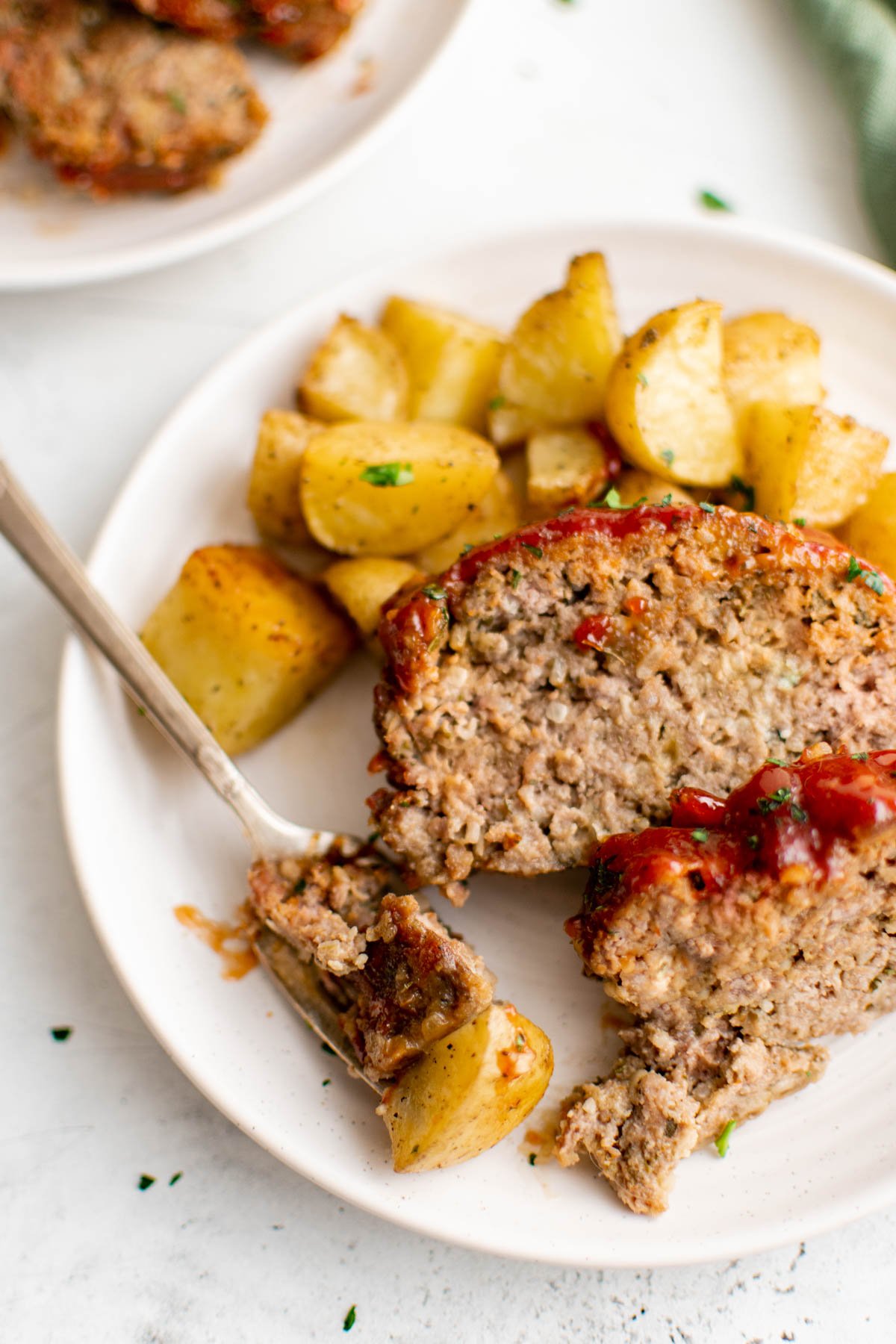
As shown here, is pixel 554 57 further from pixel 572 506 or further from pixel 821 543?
pixel 821 543

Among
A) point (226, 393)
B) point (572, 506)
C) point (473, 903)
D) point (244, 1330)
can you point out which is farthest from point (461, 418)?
point (244, 1330)

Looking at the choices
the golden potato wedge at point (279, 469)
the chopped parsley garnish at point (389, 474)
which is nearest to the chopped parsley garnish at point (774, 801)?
the chopped parsley garnish at point (389, 474)

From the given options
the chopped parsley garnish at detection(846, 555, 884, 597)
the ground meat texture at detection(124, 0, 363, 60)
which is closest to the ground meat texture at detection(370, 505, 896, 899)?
the chopped parsley garnish at detection(846, 555, 884, 597)

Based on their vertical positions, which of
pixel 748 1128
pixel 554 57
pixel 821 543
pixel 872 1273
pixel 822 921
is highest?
pixel 554 57

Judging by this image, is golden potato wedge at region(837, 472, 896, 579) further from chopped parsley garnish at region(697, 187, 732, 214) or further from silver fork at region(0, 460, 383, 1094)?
silver fork at region(0, 460, 383, 1094)

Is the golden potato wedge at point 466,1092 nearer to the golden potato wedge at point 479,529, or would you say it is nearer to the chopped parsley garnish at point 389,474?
the golden potato wedge at point 479,529

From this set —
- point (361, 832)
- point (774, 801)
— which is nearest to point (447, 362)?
point (361, 832)
